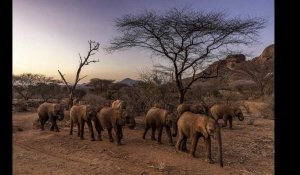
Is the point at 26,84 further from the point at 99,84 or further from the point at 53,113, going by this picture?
the point at 53,113

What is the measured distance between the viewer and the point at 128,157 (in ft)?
27.3

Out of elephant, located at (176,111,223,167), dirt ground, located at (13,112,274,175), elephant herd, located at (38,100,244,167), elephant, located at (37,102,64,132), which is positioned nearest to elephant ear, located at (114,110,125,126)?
elephant herd, located at (38,100,244,167)

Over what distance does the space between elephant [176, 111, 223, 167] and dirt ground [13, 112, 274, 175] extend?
1.08ft

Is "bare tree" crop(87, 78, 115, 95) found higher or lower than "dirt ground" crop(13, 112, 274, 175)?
higher

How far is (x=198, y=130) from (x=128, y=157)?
1885 mm

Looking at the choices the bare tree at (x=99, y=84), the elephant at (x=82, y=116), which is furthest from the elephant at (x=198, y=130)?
the bare tree at (x=99, y=84)

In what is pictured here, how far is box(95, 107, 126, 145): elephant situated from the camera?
963 centimetres

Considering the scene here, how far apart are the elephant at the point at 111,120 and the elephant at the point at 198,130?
1737mm

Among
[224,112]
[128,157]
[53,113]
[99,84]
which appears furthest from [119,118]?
[99,84]

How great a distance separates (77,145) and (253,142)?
18.9 feet

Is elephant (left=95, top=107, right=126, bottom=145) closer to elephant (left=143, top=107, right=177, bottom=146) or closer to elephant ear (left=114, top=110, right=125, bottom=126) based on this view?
elephant ear (left=114, top=110, right=125, bottom=126)
